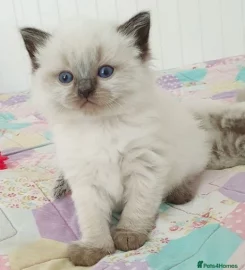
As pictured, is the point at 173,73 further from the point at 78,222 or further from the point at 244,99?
the point at 78,222

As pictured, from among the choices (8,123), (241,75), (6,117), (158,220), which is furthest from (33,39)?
(241,75)

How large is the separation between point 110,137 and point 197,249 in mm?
348

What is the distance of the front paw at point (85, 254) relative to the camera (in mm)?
1049

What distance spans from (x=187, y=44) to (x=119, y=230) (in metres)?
2.02

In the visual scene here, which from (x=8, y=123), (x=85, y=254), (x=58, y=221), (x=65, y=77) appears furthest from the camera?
(x=8, y=123)

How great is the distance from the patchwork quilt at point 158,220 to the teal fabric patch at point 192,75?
99cm

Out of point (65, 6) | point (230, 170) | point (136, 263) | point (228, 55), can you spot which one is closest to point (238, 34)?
point (228, 55)

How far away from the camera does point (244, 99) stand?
71.6 inches

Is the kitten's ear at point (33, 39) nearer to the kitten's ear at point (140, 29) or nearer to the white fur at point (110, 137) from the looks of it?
the white fur at point (110, 137)

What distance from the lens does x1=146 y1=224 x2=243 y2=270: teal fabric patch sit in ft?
3.12

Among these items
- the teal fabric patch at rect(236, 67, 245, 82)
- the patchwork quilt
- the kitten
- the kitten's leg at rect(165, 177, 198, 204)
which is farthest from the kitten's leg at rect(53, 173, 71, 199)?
the teal fabric patch at rect(236, 67, 245, 82)

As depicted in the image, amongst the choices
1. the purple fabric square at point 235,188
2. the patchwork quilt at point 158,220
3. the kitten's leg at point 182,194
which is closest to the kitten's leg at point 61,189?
the patchwork quilt at point 158,220

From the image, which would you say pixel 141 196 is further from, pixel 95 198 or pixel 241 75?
pixel 241 75

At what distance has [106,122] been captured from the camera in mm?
1209
